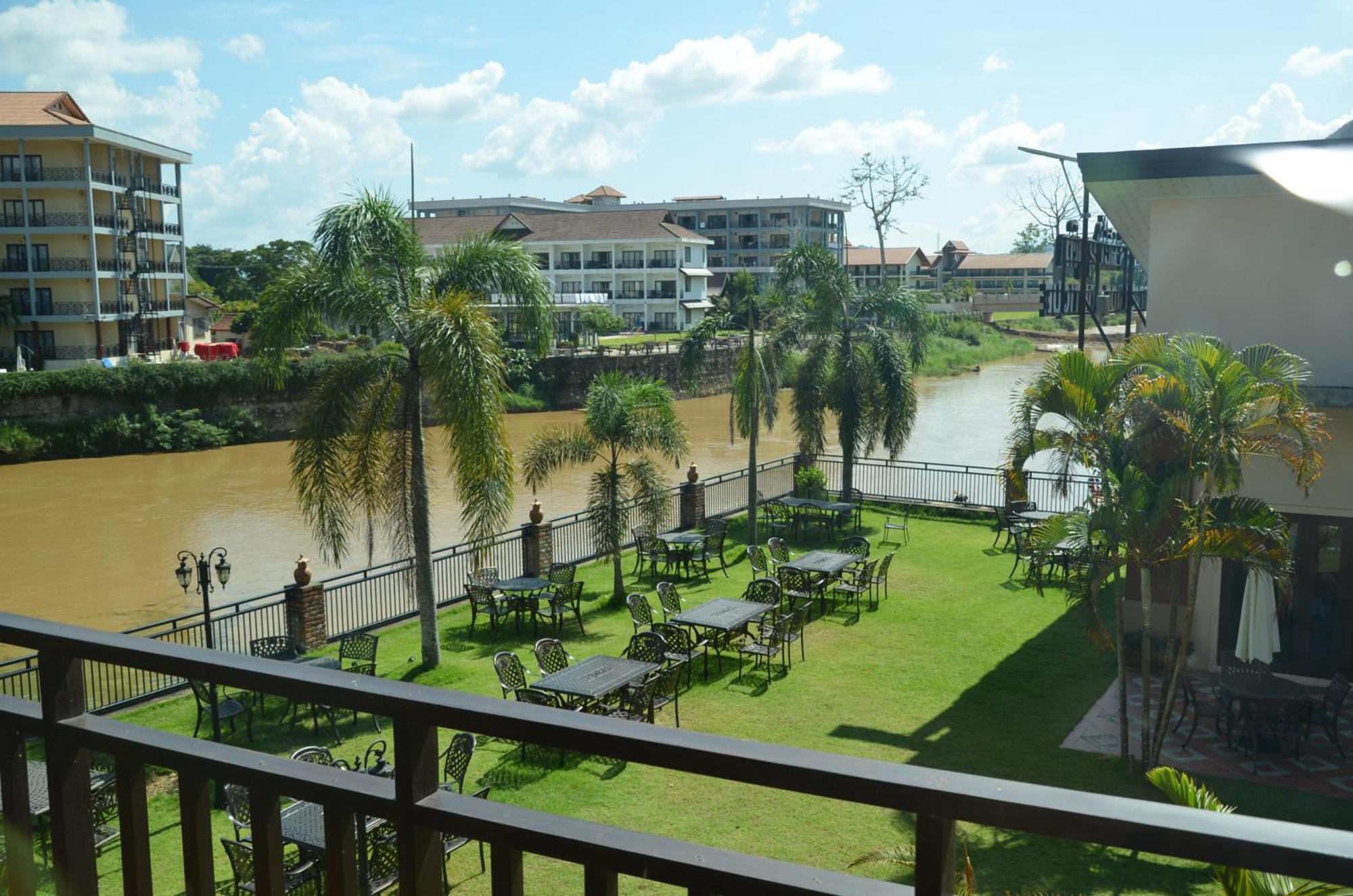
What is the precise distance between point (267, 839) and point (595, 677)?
11.2 m

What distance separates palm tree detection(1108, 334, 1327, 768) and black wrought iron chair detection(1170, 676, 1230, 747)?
1.48 meters

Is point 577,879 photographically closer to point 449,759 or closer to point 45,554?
point 449,759

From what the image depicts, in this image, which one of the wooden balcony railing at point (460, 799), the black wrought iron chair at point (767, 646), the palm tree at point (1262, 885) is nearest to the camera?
the wooden balcony railing at point (460, 799)

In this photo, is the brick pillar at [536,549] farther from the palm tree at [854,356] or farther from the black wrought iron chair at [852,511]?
the palm tree at [854,356]

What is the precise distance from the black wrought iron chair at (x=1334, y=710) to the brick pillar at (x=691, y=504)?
13778 mm

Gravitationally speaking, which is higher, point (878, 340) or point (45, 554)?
point (878, 340)

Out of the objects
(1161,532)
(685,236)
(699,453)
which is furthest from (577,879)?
(685,236)

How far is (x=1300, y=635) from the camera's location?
1395 cm

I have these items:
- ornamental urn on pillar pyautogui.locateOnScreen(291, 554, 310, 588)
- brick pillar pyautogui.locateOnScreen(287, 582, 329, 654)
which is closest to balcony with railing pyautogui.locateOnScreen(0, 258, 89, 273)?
ornamental urn on pillar pyautogui.locateOnScreen(291, 554, 310, 588)

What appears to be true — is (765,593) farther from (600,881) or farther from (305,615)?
(600,881)

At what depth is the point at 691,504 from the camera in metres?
24.8

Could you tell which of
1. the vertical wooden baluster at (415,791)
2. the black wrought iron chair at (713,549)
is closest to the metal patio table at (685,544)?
the black wrought iron chair at (713,549)

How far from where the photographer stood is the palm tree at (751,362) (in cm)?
2362

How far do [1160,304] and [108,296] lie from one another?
48264mm
